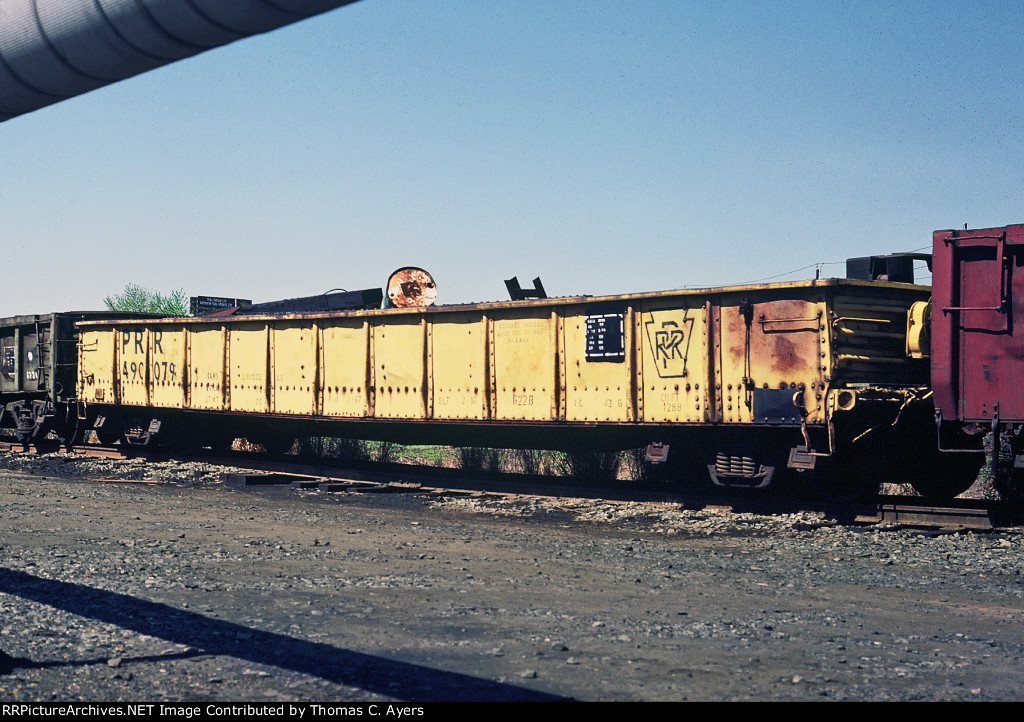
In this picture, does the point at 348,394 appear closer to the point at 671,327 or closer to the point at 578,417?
the point at 578,417

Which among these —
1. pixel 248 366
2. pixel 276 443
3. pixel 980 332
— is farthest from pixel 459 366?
pixel 980 332

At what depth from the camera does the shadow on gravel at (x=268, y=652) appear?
15.6 feet

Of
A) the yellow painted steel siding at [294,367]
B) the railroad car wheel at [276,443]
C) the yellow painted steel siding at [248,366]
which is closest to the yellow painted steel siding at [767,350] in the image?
the yellow painted steel siding at [294,367]

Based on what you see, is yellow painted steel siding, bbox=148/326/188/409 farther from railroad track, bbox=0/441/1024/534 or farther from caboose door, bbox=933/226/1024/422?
caboose door, bbox=933/226/1024/422

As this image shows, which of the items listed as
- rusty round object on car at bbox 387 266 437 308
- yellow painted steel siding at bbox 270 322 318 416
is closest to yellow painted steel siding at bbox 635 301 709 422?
rusty round object on car at bbox 387 266 437 308

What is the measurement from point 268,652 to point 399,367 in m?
10.6

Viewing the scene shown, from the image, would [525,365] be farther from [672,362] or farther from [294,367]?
[294,367]

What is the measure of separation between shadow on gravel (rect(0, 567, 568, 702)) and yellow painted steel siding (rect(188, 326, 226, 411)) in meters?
11.7

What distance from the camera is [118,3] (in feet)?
8.70

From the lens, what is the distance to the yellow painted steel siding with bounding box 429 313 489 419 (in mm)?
14922

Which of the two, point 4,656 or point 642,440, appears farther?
point 642,440

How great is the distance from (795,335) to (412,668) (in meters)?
7.87

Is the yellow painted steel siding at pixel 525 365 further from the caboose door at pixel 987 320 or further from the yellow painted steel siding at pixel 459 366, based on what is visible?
the caboose door at pixel 987 320

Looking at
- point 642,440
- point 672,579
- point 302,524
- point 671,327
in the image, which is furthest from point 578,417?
point 672,579
